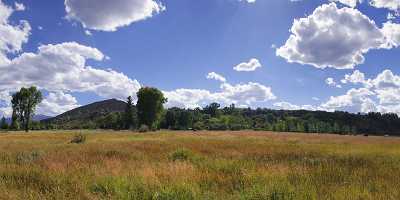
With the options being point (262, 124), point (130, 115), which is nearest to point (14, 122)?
point (130, 115)

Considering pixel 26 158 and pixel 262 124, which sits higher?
pixel 262 124

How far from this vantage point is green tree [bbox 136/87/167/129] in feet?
316

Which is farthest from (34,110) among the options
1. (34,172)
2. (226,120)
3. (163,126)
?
(34,172)

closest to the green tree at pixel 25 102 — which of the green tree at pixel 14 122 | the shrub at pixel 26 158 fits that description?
the green tree at pixel 14 122

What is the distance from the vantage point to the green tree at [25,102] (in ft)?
341

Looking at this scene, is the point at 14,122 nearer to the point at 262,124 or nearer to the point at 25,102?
the point at 25,102

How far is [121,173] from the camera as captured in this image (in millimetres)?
10273

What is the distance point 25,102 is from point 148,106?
32388 millimetres

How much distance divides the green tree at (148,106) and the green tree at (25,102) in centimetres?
2783

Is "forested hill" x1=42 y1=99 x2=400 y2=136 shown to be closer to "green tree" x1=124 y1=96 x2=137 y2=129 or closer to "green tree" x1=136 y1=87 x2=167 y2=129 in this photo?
"green tree" x1=124 y1=96 x2=137 y2=129

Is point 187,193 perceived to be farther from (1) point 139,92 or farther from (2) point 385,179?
(1) point 139,92

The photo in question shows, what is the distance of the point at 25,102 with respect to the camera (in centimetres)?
10431

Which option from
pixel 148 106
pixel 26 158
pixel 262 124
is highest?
pixel 148 106

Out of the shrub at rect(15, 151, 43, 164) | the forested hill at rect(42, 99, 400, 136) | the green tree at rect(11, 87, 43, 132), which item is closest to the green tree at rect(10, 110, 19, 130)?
the green tree at rect(11, 87, 43, 132)
